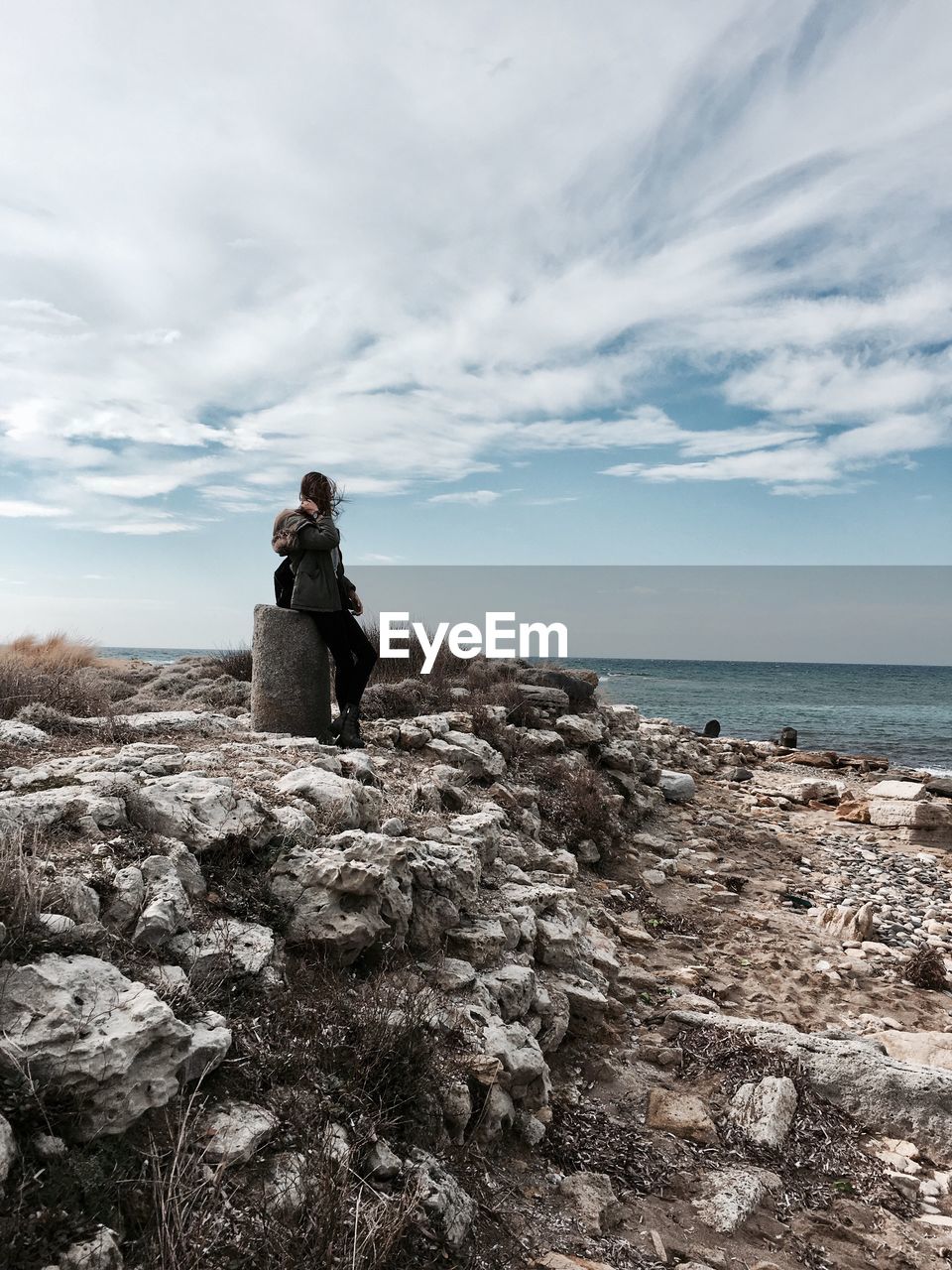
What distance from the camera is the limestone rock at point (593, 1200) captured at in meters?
3.44

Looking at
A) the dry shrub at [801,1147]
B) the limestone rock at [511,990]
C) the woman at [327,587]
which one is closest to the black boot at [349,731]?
the woman at [327,587]

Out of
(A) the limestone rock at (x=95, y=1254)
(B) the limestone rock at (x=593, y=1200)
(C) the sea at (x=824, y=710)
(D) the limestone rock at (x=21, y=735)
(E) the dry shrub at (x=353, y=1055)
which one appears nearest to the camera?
(A) the limestone rock at (x=95, y=1254)

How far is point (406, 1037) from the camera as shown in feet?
11.5

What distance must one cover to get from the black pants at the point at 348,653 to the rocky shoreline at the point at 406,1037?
38.2 inches

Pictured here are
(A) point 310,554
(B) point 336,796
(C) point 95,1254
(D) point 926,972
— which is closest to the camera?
(C) point 95,1254

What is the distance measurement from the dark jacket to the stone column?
230 millimetres

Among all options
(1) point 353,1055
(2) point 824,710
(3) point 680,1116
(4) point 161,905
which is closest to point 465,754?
(3) point 680,1116

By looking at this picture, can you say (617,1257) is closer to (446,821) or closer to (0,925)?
(0,925)

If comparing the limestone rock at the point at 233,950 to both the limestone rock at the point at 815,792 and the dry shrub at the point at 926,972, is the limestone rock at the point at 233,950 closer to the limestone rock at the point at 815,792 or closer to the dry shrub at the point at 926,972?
the dry shrub at the point at 926,972

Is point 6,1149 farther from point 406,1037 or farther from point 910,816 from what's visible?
point 910,816

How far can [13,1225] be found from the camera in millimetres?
2223

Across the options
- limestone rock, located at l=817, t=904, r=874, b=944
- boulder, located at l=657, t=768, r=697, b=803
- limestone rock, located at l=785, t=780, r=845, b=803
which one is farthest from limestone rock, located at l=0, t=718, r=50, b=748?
limestone rock, located at l=785, t=780, r=845, b=803

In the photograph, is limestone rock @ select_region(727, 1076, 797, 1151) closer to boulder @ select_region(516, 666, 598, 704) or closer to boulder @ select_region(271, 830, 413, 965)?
boulder @ select_region(271, 830, 413, 965)

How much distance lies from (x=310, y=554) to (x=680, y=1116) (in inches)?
220
